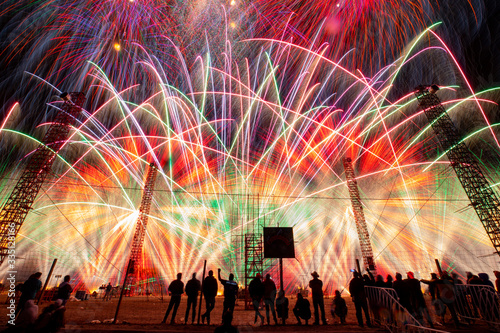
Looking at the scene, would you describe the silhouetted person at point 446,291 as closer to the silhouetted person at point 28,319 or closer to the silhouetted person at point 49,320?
the silhouetted person at point 49,320

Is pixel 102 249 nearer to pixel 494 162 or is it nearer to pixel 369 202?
pixel 369 202

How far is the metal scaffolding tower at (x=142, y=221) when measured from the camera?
1283 inches

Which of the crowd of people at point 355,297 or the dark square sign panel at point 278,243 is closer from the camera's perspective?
the crowd of people at point 355,297

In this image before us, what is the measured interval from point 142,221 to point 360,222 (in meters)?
30.1

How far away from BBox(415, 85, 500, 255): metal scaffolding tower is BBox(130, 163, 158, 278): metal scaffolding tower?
31.4m

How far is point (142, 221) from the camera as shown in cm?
3456

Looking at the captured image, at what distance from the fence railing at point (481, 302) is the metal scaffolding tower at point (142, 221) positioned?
30.5 m

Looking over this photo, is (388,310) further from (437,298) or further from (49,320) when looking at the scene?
(49,320)

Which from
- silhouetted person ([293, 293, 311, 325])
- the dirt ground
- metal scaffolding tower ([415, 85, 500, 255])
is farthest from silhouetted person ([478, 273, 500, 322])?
metal scaffolding tower ([415, 85, 500, 255])

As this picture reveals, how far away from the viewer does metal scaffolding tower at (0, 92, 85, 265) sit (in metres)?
20.5

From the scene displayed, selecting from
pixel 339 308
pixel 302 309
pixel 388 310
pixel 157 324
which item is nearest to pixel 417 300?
pixel 388 310

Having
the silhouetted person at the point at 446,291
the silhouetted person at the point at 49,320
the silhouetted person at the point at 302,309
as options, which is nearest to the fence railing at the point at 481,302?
the silhouetted person at the point at 446,291

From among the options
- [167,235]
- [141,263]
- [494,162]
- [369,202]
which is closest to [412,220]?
[369,202]

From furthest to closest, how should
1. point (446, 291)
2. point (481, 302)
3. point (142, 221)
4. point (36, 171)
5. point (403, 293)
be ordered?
point (142, 221) < point (36, 171) < point (446, 291) < point (403, 293) < point (481, 302)
